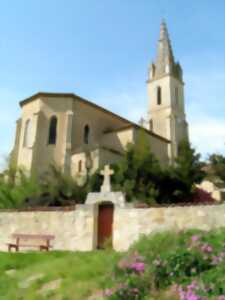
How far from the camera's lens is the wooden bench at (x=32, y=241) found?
1362cm

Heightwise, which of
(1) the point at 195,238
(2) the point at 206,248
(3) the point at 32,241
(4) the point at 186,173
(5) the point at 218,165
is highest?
(5) the point at 218,165

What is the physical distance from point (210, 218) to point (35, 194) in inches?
626

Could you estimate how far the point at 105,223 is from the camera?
1361 centimetres

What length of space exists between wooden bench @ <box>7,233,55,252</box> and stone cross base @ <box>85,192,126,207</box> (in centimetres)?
216

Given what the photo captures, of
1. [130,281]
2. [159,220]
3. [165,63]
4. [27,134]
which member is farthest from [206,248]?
[165,63]

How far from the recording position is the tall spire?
52.8 meters

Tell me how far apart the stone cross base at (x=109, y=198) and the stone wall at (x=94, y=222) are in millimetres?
164

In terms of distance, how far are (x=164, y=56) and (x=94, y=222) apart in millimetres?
45136

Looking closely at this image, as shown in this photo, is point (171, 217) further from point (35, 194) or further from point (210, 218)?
point (35, 194)

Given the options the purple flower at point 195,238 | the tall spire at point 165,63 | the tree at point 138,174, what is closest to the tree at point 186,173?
the tree at point 138,174

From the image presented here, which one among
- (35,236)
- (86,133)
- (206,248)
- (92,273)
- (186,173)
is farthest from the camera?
(86,133)

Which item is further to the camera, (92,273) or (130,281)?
(92,273)

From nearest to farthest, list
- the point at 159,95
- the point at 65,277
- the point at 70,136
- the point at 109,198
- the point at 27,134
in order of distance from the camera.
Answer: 1. the point at 65,277
2. the point at 109,198
3. the point at 70,136
4. the point at 27,134
5. the point at 159,95

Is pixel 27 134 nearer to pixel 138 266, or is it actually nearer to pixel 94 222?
pixel 94 222
